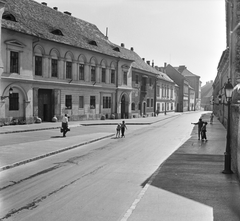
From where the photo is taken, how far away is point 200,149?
16578mm

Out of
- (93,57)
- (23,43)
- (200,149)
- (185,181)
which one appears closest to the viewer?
(185,181)

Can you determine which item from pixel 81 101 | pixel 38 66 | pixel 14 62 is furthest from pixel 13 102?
pixel 81 101

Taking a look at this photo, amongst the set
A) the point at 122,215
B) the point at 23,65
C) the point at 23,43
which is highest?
the point at 23,43

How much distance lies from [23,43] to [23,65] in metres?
2.00

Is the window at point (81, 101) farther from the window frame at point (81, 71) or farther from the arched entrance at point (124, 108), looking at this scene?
the arched entrance at point (124, 108)

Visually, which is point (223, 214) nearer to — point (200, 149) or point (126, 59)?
point (200, 149)

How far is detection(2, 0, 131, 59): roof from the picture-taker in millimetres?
28766

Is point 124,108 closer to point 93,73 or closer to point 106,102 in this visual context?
point 106,102

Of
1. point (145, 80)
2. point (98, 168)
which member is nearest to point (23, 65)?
point (98, 168)

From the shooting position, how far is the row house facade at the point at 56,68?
2691 cm

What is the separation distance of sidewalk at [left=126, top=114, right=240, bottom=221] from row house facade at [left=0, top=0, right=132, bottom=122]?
19.0 m

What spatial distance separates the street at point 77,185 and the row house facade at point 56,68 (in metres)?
14.8

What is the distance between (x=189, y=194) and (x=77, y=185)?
336cm

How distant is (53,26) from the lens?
34.2 m
